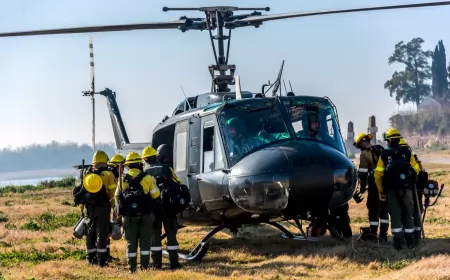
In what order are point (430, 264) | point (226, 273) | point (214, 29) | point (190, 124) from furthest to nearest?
point (214, 29), point (190, 124), point (226, 273), point (430, 264)

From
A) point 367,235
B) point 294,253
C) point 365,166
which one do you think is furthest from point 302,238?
point 365,166

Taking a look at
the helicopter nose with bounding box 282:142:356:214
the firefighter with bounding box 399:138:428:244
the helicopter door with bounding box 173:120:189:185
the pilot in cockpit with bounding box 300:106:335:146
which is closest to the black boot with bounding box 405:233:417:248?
the firefighter with bounding box 399:138:428:244

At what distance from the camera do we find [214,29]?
1339cm

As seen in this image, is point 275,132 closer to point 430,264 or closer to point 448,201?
point 430,264

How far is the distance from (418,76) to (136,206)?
88.4 meters

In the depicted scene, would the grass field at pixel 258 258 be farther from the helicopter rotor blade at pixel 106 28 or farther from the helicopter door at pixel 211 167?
the helicopter rotor blade at pixel 106 28

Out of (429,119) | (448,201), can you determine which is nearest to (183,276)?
(448,201)

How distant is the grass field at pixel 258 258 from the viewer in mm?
9430

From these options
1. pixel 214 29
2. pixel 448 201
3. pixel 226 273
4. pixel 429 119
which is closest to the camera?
pixel 226 273

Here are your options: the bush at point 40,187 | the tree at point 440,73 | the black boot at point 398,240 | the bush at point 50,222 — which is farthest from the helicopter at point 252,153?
the tree at point 440,73

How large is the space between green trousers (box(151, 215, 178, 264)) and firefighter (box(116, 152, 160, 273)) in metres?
0.20

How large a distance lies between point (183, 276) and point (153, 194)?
1438 millimetres

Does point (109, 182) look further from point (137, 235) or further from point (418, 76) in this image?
point (418, 76)

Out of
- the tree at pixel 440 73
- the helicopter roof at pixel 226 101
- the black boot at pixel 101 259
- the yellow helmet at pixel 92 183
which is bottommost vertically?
the black boot at pixel 101 259
